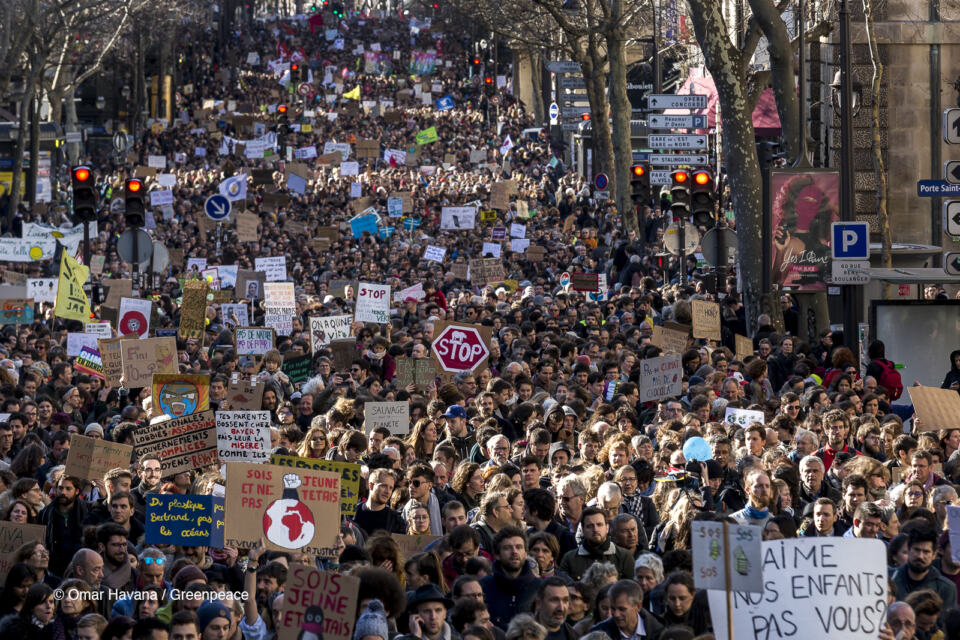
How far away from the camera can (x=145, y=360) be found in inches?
706

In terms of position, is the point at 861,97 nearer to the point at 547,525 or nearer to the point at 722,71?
the point at 722,71

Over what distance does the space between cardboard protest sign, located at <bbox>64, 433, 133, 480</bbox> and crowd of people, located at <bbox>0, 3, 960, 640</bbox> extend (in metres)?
0.10

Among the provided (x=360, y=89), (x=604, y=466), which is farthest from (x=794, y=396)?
(x=360, y=89)

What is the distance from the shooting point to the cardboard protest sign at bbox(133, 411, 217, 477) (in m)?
12.1

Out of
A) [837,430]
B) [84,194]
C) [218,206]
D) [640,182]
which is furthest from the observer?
[218,206]

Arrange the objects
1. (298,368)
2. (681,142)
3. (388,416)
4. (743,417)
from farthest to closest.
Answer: (681,142), (298,368), (388,416), (743,417)

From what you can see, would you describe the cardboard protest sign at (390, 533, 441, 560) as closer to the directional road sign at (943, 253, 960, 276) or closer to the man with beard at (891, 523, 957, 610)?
the man with beard at (891, 523, 957, 610)

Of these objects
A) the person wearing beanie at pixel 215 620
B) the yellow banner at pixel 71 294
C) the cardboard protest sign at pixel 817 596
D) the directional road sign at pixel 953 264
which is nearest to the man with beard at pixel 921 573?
the cardboard protest sign at pixel 817 596

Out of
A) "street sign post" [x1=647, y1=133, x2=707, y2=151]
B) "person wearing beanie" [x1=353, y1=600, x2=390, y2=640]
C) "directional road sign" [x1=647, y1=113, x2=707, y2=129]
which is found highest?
"directional road sign" [x1=647, y1=113, x2=707, y2=129]

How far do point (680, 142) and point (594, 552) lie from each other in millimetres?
19214

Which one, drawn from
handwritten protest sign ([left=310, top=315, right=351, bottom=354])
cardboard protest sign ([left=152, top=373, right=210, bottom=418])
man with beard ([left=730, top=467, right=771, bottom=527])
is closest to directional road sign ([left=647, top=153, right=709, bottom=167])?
handwritten protest sign ([left=310, top=315, right=351, bottom=354])

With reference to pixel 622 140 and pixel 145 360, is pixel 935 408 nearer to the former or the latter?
pixel 145 360

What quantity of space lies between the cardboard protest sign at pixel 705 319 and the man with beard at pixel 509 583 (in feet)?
39.8

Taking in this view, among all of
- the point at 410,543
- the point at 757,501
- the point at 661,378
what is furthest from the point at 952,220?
the point at 410,543
